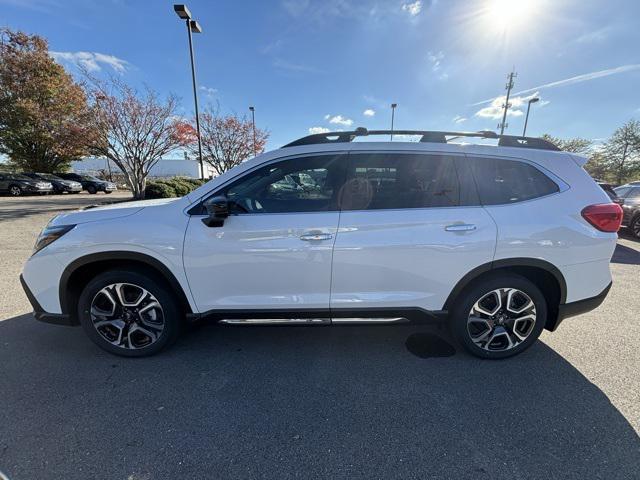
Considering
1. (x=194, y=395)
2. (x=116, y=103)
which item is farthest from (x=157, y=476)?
(x=116, y=103)

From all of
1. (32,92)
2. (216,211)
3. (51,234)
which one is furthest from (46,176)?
(216,211)

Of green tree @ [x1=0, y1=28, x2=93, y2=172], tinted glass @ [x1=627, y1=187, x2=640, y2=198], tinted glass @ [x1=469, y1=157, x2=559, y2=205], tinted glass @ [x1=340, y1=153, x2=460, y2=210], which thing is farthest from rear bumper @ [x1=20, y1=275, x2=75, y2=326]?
green tree @ [x1=0, y1=28, x2=93, y2=172]

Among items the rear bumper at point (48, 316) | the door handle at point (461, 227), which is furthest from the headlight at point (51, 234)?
the door handle at point (461, 227)

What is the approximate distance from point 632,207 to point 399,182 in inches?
396

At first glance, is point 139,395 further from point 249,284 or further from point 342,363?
point 342,363

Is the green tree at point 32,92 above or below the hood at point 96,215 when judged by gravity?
above

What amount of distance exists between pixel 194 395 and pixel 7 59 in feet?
98.4

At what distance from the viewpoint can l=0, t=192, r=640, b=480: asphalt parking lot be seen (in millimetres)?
1786

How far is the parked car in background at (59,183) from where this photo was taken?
851 inches

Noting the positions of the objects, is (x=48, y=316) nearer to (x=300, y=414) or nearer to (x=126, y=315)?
(x=126, y=315)

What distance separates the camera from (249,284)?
255cm

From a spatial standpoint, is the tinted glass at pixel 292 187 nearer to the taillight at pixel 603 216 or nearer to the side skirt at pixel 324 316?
the side skirt at pixel 324 316

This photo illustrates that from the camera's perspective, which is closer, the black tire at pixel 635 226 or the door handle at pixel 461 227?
the door handle at pixel 461 227

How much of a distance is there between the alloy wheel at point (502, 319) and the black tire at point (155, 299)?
2565mm
